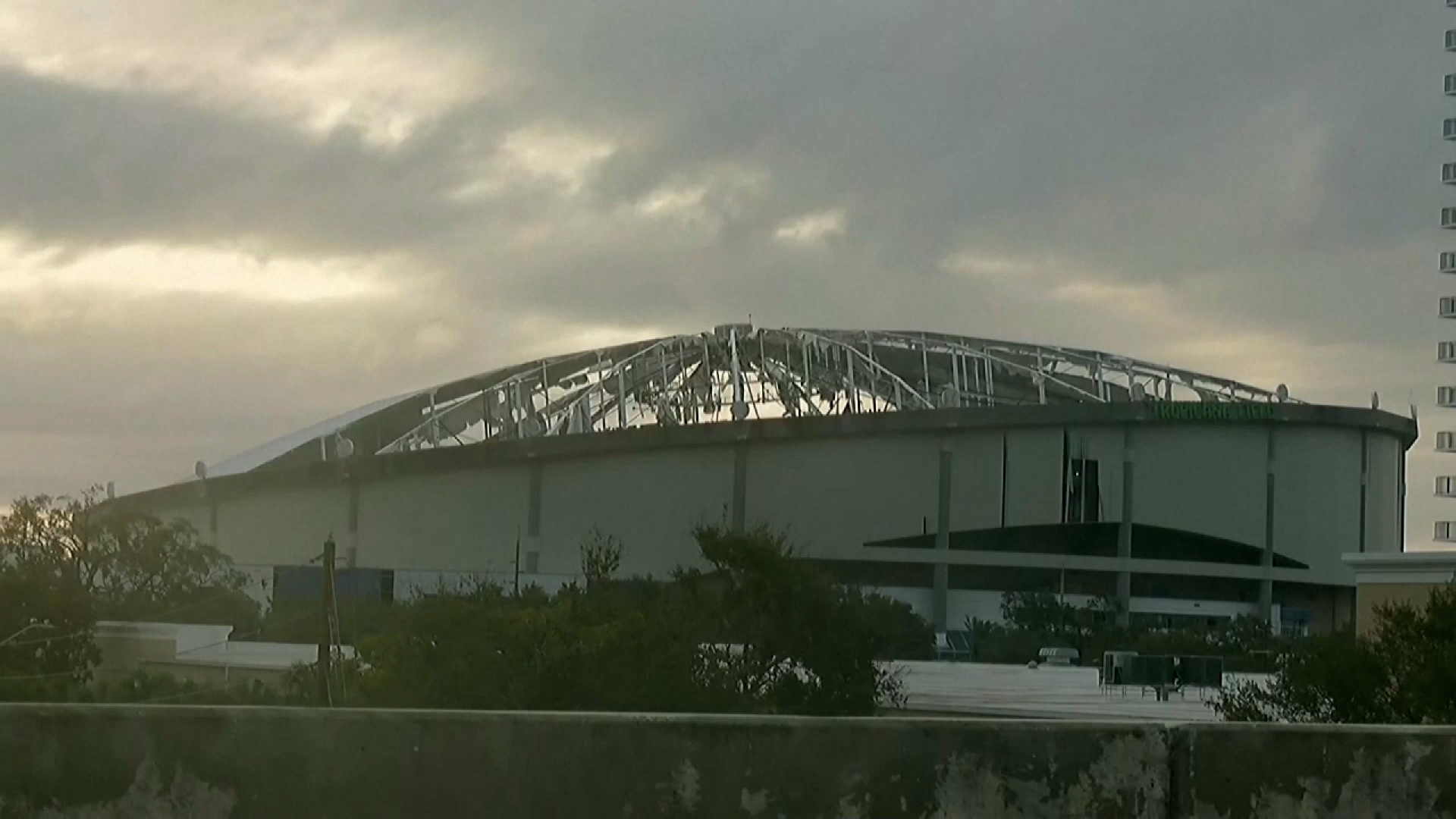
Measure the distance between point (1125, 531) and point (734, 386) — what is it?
85.1 feet

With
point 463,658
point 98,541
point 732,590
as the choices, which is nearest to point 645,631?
point 463,658

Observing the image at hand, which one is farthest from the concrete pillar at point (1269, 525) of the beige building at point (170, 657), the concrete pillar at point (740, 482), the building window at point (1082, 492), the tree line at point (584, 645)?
the beige building at point (170, 657)

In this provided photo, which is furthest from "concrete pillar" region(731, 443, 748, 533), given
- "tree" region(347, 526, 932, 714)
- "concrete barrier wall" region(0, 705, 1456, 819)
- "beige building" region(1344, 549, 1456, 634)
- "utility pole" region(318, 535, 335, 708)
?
"concrete barrier wall" region(0, 705, 1456, 819)

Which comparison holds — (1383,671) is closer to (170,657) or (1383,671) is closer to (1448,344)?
(170,657)

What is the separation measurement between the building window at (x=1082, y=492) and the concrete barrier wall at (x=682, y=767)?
105614 millimetres

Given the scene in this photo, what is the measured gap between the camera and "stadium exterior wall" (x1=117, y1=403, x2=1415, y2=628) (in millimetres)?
111375

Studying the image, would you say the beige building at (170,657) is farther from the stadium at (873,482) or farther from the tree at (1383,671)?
the stadium at (873,482)

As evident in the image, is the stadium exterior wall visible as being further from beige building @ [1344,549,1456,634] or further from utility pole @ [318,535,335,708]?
utility pole @ [318,535,335,708]

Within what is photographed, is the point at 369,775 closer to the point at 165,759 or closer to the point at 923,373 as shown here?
the point at 165,759

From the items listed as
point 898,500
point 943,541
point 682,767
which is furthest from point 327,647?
point 898,500

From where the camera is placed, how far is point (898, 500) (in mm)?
112812

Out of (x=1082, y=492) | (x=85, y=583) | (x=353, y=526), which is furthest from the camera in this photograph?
(x=353, y=526)

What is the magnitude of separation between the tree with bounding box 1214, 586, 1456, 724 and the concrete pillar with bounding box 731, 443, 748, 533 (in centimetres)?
7860

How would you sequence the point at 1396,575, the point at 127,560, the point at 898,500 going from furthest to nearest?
the point at 898,500, the point at 127,560, the point at 1396,575
